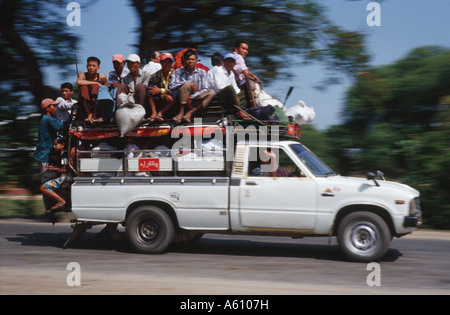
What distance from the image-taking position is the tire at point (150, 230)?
9.06 m

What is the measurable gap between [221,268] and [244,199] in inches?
46.4

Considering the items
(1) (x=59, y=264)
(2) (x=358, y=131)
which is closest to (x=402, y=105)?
(2) (x=358, y=131)

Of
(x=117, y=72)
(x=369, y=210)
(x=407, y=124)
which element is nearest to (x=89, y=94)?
(x=117, y=72)

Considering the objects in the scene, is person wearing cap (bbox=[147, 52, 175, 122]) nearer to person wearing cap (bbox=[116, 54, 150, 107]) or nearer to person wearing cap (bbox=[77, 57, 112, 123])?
person wearing cap (bbox=[116, 54, 150, 107])

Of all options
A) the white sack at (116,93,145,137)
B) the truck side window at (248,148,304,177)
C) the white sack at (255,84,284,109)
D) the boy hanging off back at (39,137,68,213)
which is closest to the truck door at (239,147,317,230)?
the truck side window at (248,148,304,177)

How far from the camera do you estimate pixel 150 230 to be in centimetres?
927

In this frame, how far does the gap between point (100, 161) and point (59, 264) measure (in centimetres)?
194

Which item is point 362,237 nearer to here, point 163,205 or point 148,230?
point 163,205

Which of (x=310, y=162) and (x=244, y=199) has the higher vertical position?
(x=310, y=162)

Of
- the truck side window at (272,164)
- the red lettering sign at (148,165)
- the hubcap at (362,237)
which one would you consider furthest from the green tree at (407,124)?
the red lettering sign at (148,165)

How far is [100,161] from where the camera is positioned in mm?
9500

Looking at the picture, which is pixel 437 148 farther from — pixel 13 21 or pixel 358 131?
pixel 13 21

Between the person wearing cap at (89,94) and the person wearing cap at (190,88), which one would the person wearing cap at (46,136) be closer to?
the person wearing cap at (89,94)

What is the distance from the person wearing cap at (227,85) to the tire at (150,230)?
209 centimetres
